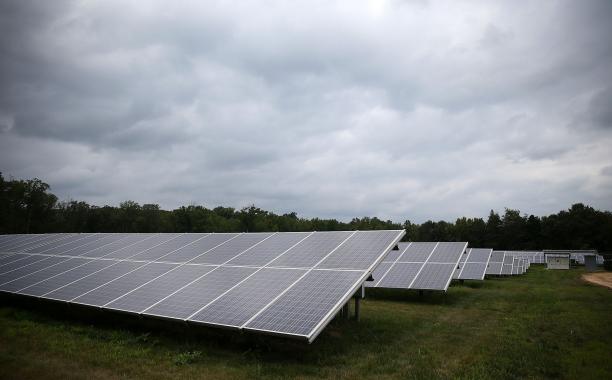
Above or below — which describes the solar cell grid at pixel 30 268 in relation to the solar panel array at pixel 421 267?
below

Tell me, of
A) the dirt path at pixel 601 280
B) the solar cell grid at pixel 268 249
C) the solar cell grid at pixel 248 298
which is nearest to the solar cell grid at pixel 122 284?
the solar cell grid at pixel 268 249

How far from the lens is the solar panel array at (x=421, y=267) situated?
20016mm

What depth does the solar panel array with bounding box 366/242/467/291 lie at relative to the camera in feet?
65.7

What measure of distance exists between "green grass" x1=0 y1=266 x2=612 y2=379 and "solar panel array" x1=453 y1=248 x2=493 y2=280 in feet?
41.7

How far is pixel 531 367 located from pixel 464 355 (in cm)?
160

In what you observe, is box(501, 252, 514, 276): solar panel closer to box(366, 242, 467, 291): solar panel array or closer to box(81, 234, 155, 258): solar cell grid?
box(366, 242, 467, 291): solar panel array

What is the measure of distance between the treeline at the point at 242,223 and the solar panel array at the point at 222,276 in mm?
71646

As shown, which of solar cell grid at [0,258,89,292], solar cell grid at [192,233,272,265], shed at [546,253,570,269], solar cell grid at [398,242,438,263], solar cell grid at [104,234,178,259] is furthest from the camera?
shed at [546,253,570,269]

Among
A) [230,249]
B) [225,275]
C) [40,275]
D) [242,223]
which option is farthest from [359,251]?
[242,223]

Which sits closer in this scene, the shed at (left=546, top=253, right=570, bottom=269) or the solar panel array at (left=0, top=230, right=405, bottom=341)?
the solar panel array at (left=0, top=230, right=405, bottom=341)

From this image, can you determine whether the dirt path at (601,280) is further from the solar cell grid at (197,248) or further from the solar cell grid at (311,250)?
the solar cell grid at (197,248)

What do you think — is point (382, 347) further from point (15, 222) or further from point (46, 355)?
point (15, 222)

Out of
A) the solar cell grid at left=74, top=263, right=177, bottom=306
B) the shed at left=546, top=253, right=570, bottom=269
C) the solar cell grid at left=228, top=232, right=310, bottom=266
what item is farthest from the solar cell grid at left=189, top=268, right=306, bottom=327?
the shed at left=546, top=253, right=570, bottom=269

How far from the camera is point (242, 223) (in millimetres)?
99000
